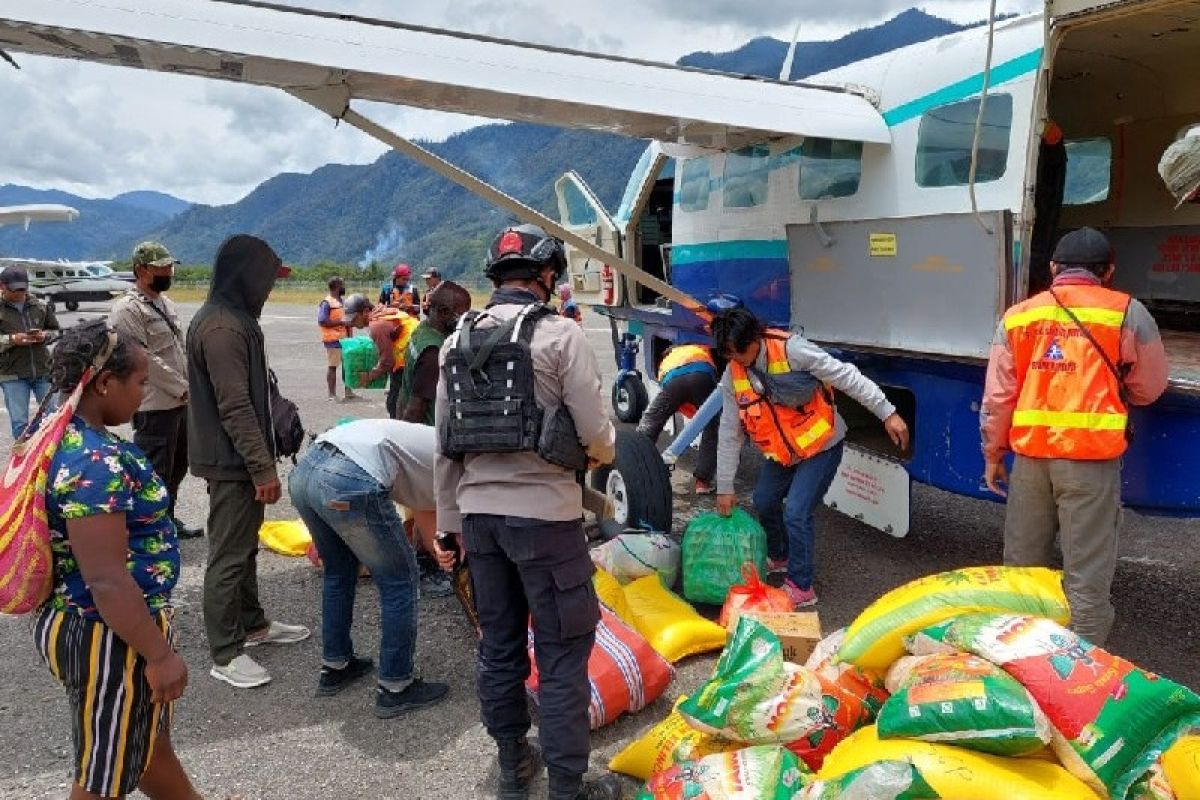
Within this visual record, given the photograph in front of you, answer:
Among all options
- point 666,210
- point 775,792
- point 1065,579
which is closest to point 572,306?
point 666,210

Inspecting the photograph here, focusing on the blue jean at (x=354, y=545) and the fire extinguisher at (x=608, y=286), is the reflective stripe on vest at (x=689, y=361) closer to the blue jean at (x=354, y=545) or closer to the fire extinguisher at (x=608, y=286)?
the fire extinguisher at (x=608, y=286)

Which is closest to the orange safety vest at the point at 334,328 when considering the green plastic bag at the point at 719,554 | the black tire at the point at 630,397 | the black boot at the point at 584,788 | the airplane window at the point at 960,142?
the black tire at the point at 630,397

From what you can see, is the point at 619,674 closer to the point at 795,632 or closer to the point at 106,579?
the point at 795,632

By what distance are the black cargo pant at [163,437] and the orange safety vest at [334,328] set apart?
22.2ft

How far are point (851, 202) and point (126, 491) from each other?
13.8ft

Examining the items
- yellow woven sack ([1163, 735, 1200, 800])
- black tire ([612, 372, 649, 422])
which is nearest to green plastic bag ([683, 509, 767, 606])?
yellow woven sack ([1163, 735, 1200, 800])

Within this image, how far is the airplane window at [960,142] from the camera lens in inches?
165

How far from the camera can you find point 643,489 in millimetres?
5086

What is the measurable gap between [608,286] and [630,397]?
1058 mm

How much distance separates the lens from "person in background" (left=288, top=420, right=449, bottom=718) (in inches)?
130

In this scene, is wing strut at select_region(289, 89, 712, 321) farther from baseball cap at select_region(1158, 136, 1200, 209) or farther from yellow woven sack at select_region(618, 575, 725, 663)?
baseball cap at select_region(1158, 136, 1200, 209)

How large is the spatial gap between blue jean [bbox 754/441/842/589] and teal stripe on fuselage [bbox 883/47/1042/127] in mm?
1832

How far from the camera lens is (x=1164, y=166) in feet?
9.80

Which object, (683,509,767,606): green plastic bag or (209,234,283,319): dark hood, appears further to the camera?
(683,509,767,606): green plastic bag
